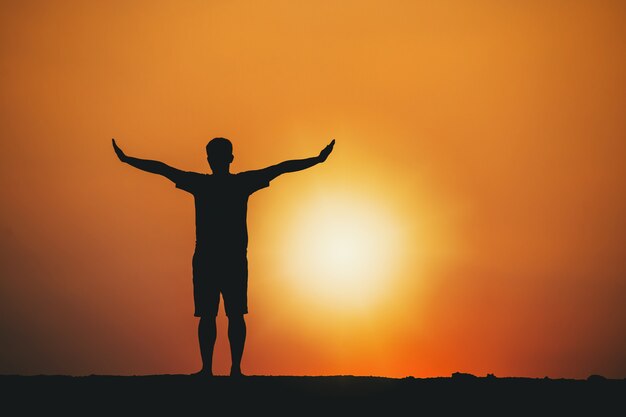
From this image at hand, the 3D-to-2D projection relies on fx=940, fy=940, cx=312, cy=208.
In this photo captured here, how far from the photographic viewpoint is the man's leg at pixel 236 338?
1234cm

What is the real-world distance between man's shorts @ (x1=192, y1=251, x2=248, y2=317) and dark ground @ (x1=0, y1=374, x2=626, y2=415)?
0.94 metres

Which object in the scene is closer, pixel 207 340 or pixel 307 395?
pixel 307 395

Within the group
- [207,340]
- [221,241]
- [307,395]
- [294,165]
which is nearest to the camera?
[307,395]

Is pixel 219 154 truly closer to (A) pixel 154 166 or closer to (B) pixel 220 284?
(A) pixel 154 166

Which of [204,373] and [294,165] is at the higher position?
[294,165]

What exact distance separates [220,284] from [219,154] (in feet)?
5.60

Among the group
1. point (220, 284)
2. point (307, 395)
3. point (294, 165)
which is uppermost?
point (294, 165)

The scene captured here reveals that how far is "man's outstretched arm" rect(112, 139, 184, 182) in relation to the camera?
1245cm

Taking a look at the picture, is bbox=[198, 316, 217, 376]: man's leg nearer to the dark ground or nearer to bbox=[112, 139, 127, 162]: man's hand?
the dark ground

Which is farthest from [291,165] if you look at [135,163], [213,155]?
[135,163]

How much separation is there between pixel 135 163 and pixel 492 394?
5.53 meters

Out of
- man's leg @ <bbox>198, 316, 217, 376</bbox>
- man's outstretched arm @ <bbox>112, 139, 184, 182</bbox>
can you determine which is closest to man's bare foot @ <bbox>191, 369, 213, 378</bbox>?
man's leg @ <bbox>198, 316, 217, 376</bbox>

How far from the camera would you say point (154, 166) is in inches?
494

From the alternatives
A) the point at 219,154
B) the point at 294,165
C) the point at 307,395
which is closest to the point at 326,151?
the point at 294,165
